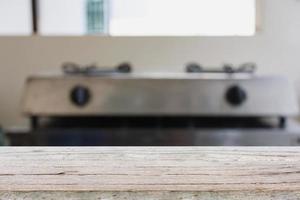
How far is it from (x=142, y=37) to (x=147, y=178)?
2.06 meters

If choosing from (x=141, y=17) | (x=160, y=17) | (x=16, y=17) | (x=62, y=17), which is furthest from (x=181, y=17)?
(x=16, y=17)

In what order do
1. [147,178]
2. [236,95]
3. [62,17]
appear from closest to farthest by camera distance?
[147,178] → [236,95] → [62,17]

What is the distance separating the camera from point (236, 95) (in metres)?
1.51

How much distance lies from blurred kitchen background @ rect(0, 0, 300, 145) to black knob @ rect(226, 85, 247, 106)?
0.84 metres

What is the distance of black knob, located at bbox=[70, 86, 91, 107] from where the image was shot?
59.9 inches

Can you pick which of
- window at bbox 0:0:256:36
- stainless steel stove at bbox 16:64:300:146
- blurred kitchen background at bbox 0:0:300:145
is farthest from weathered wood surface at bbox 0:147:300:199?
window at bbox 0:0:256:36

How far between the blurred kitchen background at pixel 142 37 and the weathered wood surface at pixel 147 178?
6.47 feet

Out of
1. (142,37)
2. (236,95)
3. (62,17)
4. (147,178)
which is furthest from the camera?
(62,17)

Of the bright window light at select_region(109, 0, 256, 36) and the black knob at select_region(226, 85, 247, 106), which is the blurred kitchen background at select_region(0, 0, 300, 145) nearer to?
the bright window light at select_region(109, 0, 256, 36)

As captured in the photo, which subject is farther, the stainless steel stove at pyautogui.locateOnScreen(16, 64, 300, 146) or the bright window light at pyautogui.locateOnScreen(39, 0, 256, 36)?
the bright window light at pyautogui.locateOnScreen(39, 0, 256, 36)

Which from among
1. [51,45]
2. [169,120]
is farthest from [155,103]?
[51,45]

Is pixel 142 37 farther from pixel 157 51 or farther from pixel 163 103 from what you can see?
pixel 163 103

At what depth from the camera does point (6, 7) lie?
2.50 meters

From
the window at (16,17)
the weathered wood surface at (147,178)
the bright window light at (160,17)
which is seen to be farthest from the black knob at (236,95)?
the window at (16,17)
